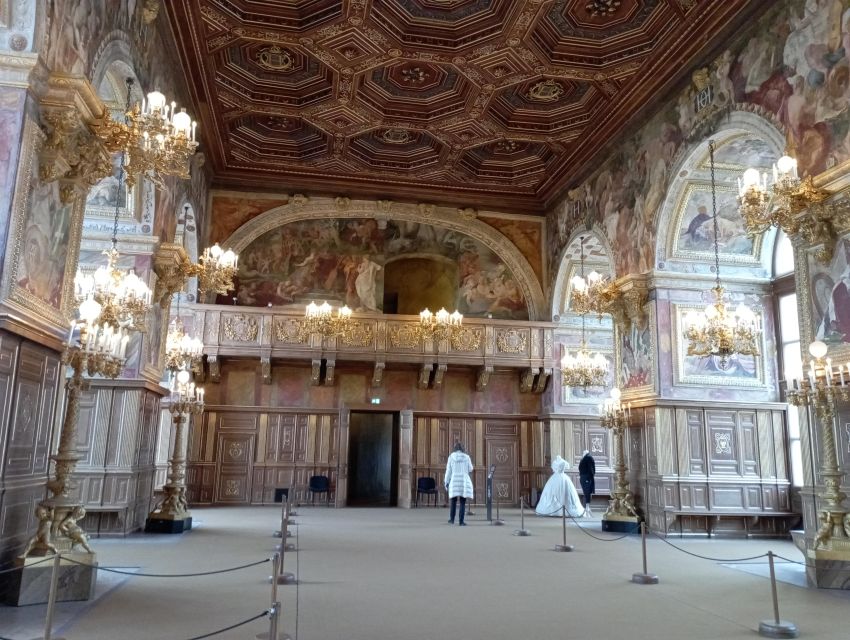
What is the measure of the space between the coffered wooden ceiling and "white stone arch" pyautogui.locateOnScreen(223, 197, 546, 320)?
43cm

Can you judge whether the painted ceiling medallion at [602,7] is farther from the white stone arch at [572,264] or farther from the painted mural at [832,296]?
the white stone arch at [572,264]

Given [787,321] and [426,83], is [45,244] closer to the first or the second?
[426,83]

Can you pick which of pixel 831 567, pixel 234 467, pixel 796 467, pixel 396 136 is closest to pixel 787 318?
pixel 796 467

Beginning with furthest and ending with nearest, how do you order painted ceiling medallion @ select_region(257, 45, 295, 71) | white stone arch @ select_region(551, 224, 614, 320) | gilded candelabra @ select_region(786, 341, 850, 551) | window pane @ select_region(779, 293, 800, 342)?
white stone arch @ select_region(551, 224, 614, 320) < window pane @ select_region(779, 293, 800, 342) < painted ceiling medallion @ select_region(257, 45, 295, 71) < gilded candelabra @ select_region(786, 341, 850, 551)

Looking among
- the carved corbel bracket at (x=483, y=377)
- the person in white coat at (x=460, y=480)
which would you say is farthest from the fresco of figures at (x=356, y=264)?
the person in white coat at (x=460, y=480)

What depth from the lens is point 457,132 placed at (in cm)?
1590

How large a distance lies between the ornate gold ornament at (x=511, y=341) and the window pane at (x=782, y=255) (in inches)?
269

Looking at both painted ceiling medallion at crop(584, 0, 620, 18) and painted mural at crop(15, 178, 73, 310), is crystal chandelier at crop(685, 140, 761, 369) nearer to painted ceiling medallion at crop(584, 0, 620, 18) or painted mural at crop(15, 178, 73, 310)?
painted ceiling medallion at crop(584, 0, 620, 18)

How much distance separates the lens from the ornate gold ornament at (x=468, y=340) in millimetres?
18125

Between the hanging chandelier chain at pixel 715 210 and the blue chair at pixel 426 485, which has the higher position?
the hanging chandelier chain at pixel 715 210

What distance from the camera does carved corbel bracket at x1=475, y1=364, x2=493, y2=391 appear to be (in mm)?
18250

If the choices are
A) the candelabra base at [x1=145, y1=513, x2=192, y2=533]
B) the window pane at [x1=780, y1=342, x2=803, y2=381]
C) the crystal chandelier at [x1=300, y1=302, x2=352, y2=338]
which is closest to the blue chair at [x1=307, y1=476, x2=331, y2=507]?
the crystal chandelier at [x1=300, y1=302, x2=352, y2=338]

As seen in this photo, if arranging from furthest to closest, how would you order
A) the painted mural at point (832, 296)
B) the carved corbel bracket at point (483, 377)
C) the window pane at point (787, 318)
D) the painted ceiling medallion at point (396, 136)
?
1. the carved corbel bracket at point (483, 377)
2. the painted ceiling medallion at point (396, 136)
3. the window pane at point (787, 318)
4. the painted mural at point (832, 296)

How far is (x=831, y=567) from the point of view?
7.66 meters
